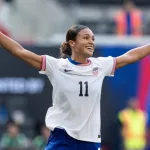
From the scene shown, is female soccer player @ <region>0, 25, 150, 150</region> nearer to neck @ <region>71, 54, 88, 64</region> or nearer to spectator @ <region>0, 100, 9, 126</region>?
neck @ <region>71, 54, 88, 64</region>

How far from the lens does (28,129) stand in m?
19.5

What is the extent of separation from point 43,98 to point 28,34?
2.44 metres

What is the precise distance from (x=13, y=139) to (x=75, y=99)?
889 cm

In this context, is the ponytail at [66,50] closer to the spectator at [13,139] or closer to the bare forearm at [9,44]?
the bare forearm at [9,44]

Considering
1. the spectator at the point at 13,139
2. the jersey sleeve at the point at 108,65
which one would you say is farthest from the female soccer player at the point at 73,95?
the spectator at the point at 13,139

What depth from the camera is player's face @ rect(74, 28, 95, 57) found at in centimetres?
982

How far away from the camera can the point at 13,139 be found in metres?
18.5

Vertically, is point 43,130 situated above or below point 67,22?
below

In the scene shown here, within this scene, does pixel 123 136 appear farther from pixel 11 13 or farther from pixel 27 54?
pixel 27 54

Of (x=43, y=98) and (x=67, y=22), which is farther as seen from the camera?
(x=67, y=22)

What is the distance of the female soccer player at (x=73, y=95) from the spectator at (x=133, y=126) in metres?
9.96

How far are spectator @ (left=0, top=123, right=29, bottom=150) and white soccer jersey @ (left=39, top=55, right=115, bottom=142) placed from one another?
832cm

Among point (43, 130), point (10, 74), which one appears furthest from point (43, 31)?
point (43, 130)

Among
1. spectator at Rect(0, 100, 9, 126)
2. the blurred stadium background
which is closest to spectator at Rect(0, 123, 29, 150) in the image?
the blurred stadium background
